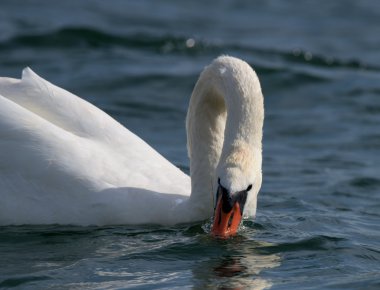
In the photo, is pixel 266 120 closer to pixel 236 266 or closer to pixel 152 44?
pixel 152 44

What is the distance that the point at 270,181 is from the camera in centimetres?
1300

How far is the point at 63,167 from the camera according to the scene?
9828 millimetres

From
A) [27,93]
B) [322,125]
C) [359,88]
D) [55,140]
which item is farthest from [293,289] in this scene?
[359,88]

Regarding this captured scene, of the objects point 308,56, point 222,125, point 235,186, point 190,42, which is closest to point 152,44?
point 190,42

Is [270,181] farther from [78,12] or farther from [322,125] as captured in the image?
[78,12]

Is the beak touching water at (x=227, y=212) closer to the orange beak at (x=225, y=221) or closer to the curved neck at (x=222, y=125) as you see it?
the orange beak at (x=225, y=221)

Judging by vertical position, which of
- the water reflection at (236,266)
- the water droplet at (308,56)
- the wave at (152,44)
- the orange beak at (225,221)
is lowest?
the water reflection at (236,266)

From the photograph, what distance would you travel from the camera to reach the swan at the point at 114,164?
975cm

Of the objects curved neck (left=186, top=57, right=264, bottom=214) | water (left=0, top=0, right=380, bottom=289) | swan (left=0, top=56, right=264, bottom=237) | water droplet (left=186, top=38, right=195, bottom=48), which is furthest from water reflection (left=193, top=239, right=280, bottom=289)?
water droplet (left=186, top=38, right=195, bottom=48)

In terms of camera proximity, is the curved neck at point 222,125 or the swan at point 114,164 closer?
the curved neck at point 222,125

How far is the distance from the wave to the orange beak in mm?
10676

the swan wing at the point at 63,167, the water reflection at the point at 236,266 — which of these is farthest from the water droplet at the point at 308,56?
the water reflection at the point at 236,266

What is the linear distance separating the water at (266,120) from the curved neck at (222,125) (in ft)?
1.54

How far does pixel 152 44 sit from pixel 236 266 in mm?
11863
